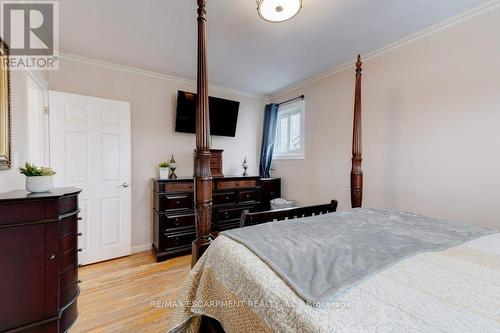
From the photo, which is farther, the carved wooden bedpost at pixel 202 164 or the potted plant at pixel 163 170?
the potted plant at pixel 163 170

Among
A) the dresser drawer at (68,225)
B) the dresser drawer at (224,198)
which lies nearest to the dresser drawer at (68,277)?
the dresser drawer at (68,225)

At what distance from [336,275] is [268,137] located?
10.8 feet

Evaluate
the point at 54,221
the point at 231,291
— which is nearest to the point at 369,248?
the point at 231,291

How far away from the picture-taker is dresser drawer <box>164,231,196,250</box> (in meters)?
2.81

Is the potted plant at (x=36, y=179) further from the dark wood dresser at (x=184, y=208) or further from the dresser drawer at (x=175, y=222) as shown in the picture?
the dresser drawer at (x=175, y=222)

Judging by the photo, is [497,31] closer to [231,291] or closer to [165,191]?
[231,291]

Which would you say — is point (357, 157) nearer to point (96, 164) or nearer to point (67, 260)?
point (67, 260)

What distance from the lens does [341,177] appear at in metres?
2.90

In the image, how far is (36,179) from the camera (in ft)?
4.97

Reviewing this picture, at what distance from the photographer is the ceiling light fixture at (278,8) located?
1.48m

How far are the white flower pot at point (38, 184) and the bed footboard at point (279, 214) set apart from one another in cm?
141

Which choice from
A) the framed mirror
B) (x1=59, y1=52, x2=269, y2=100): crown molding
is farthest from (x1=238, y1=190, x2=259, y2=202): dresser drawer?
the framed mirror

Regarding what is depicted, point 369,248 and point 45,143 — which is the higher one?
point 45,143

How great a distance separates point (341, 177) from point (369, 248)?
6.59 ft
